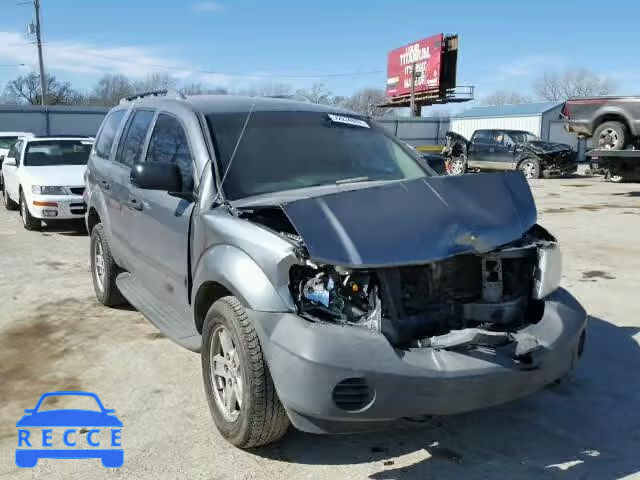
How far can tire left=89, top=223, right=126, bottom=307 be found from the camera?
18.4 ft

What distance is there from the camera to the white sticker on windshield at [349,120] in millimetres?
4645

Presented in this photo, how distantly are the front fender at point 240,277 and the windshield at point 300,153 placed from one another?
482mm

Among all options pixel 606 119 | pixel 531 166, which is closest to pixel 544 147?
pixel 531 166

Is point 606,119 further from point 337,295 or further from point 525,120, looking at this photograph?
point 525,120

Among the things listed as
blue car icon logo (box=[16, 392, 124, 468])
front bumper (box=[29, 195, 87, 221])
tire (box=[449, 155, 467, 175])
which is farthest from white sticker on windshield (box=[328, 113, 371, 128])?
tire (box=[449, 155, 467, 175])

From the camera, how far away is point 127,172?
5016 millimetres

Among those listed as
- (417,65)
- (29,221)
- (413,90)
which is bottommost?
(29,221)

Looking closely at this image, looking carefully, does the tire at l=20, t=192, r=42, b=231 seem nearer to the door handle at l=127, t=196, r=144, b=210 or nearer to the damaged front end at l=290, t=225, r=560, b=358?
the door handle at l=127, t=196, r=144, b=210

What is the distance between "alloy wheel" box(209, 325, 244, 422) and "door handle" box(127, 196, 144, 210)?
1542 mm

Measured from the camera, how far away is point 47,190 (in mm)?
10062

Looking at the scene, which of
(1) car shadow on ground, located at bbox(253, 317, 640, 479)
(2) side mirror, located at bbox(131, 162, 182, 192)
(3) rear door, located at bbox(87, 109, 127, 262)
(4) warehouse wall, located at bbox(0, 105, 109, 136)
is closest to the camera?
(1) car shadow on ground, located at bbox(253, 317, 640, 479)

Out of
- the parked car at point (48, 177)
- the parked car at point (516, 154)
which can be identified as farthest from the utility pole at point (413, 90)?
the parked car at point (48, 177)

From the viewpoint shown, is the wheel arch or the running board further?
the running board

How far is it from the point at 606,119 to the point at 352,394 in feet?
48.2
